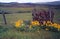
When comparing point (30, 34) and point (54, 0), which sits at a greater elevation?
point (54, 0)

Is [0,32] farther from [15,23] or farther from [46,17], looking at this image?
[46,17]

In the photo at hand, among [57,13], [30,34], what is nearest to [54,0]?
[57,13]

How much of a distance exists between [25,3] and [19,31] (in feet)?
1.03

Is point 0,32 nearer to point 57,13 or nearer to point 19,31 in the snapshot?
point 19,31

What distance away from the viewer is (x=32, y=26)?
4.93 metres

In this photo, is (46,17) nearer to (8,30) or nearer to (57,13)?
(57,13)

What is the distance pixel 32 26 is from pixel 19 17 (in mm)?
174

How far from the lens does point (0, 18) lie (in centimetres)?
492

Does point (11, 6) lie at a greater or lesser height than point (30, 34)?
greater

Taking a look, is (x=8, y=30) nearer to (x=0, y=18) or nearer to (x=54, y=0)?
(x=0, y=18)

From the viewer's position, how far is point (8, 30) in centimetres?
492

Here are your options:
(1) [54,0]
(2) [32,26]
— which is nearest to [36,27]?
(2) [32,26]

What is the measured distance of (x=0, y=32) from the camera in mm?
4910

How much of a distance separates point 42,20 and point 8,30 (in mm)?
391
